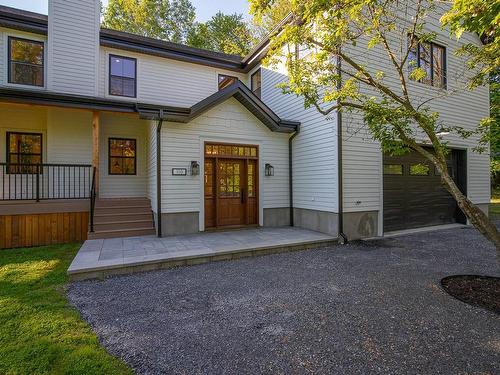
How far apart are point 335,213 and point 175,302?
15.8 feet

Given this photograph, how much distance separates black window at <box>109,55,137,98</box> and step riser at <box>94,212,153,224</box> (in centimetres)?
444

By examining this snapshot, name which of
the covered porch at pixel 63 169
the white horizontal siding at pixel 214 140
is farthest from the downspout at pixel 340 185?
the covered porch at pixel 63 169

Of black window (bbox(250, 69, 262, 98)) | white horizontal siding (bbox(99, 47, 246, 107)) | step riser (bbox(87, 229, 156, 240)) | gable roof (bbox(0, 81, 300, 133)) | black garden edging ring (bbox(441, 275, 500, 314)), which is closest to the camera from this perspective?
black garden edging ring (bbox(441, 275, 500, 314))

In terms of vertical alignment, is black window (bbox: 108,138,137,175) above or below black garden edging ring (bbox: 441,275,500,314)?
above

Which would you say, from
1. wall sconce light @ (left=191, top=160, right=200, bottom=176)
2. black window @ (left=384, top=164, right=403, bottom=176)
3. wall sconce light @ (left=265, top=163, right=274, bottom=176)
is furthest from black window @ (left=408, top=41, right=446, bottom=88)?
wall sconce light @ (left=191, top=160, right=200, bottom=176)

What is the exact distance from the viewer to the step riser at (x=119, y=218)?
24.3 feet

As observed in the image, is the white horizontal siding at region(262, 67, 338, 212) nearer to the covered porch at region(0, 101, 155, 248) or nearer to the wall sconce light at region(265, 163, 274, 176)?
the wall sconce light at region(265, 163, 274, 176)

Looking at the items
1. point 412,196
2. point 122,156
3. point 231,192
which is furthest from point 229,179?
point 412,196

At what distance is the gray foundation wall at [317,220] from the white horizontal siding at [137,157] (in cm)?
539

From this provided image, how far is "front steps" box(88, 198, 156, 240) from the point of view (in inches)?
281

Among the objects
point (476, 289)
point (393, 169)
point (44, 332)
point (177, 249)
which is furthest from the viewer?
point (393, 169)

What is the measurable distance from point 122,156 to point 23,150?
115 inches

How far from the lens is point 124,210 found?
26.2 ft

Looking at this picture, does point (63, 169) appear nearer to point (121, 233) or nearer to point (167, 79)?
point (121, 233)
